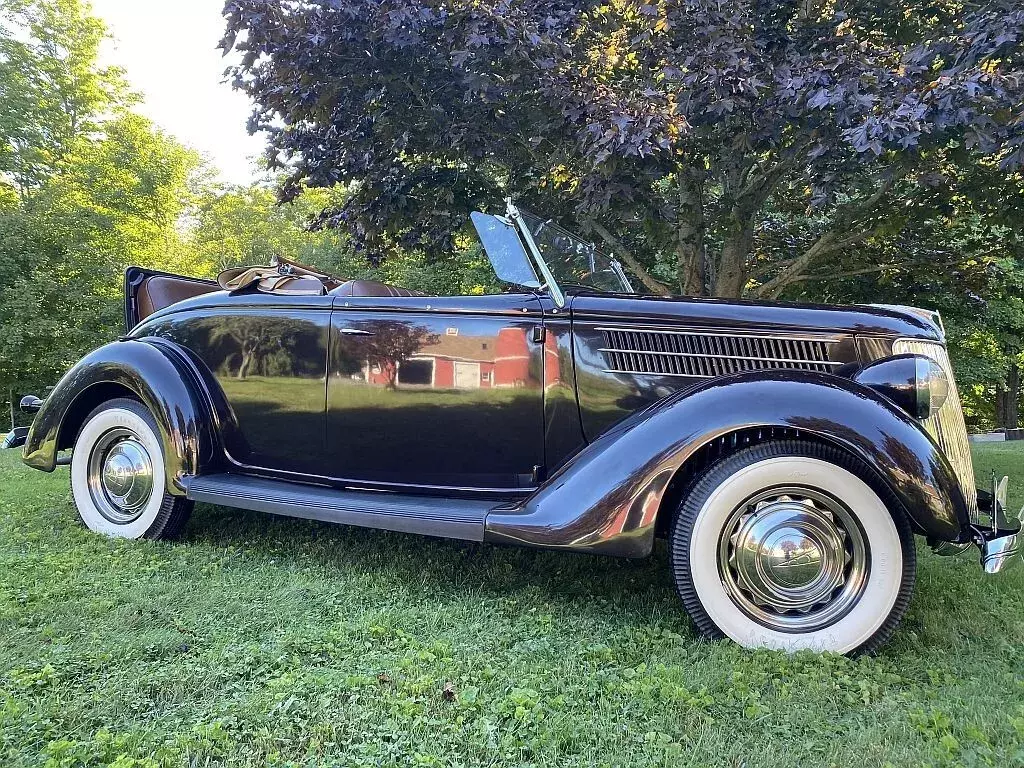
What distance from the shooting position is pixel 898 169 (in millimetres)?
4598

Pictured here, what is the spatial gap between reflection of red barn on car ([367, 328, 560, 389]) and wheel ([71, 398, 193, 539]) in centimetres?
152

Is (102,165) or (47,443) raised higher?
(102,165)

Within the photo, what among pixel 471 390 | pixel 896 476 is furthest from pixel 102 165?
pixel 896 476

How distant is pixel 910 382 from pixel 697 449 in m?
0.86

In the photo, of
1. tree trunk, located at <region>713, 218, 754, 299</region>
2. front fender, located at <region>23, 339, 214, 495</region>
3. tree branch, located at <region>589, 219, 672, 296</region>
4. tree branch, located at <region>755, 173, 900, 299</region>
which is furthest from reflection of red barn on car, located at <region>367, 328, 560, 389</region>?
tree branch, located at <region>755, 173, 900, 299</region>

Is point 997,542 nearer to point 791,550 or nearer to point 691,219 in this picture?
point 791,550

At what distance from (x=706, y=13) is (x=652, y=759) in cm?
447

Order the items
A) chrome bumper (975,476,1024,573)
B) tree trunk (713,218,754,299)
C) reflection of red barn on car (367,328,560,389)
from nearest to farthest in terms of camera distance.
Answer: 1. chrome bumper (975,476,1024,573)
2. reflection of red barn on car (367,328,560,389)
3. tree trunk (713,218,754,299)

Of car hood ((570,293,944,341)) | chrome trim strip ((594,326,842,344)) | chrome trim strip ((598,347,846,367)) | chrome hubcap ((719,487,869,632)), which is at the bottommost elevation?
chrome hubcap ((719,487,869,632))

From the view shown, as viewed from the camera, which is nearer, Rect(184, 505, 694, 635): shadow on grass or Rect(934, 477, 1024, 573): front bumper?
Rect(934, 477, 1024, 573): front bumper

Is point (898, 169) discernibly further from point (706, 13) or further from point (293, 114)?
point (293, 114)

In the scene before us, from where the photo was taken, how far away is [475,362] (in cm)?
293

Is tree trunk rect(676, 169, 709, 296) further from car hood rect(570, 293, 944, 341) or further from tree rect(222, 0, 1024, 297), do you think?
car hood rect(570, 293, 944, 341)

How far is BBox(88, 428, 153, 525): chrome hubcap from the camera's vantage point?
350cm
